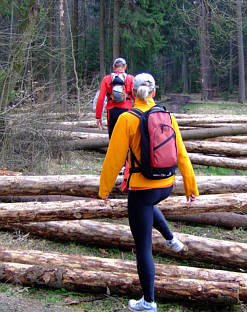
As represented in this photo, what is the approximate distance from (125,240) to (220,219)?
185 cm

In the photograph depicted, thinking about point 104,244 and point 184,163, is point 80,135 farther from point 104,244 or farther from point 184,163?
point 184,163

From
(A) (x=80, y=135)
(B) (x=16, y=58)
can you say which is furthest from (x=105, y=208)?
(A) (x=80, y=135)

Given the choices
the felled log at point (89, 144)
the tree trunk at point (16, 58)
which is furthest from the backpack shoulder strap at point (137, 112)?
the felled log at point (89, 144)

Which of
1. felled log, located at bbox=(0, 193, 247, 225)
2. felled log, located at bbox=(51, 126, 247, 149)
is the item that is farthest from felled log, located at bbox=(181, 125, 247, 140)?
felled log, located at bbox=(0, 193, 247, 225)

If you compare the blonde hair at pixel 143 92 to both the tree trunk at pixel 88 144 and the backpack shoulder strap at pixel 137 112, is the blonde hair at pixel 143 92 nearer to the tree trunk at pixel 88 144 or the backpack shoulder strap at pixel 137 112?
the backpack shoulder strap at pixel 137 112

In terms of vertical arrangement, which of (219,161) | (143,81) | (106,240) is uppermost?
(143,81)

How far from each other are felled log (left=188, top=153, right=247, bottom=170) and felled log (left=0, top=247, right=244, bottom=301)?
541 centimetres

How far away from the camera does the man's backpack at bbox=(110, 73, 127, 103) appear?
7.17 meters

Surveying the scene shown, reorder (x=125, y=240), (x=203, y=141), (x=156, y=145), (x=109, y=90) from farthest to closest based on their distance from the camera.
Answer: (x=203, y=141) → (x=109, y=90) → (x=125, y=240) → (x=156, y=145)

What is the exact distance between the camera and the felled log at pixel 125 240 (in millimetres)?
5137

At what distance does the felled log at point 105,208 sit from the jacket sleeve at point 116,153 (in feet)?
4.27

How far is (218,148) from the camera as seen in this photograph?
1065cm

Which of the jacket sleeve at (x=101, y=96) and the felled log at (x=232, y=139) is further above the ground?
the jacket sleeve at (x=101, y=96)

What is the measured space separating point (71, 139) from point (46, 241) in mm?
5347
